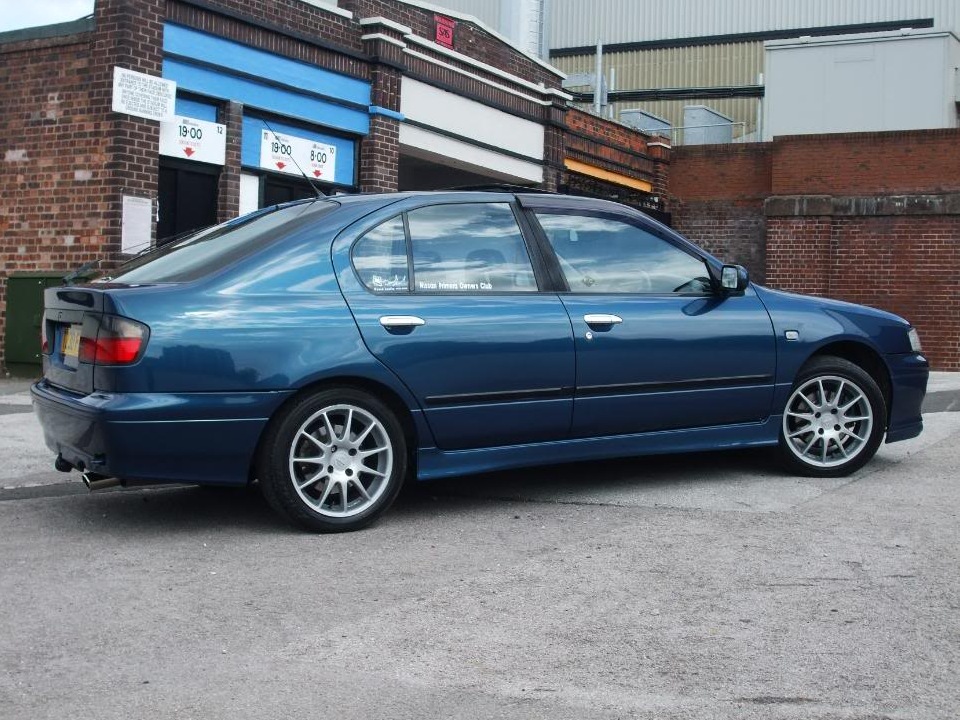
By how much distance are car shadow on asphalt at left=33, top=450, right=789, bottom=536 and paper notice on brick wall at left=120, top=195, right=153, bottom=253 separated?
19.8 feet

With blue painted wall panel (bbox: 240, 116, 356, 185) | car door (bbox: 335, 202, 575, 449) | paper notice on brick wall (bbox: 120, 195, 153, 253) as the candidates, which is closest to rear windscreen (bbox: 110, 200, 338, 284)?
car door (bbox: 335, 202, 575, 449)

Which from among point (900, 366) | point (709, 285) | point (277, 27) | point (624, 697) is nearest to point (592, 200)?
point (709, 285)

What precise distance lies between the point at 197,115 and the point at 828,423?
Answer: 27.9 ft

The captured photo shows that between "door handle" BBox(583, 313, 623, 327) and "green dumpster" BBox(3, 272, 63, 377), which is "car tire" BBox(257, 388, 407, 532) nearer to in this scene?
"door handle" BBox(583, 313, 623, 327)

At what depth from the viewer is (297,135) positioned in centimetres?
1447

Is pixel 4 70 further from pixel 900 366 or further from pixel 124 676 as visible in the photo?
pixel 124 676

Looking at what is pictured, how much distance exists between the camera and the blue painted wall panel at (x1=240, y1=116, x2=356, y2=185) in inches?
539

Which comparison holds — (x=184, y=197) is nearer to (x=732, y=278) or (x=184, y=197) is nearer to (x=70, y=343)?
(x=70, y=343)

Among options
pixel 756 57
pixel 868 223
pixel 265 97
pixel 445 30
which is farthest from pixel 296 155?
pixel 756 57

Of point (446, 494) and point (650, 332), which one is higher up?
point (650, 332)

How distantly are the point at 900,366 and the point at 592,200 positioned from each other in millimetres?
2100

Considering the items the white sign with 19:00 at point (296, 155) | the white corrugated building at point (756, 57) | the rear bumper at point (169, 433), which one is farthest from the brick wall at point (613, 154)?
the rear bumper at point (169, 433)

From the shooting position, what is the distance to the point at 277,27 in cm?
1377

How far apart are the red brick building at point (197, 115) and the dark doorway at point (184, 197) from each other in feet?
0.05
